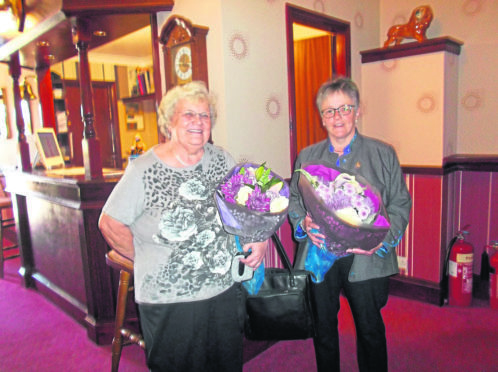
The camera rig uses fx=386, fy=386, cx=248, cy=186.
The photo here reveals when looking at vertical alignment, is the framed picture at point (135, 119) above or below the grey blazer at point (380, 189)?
above

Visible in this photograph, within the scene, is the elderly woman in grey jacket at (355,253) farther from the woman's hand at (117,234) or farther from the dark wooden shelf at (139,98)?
the dark wooden shelf at (139,98)

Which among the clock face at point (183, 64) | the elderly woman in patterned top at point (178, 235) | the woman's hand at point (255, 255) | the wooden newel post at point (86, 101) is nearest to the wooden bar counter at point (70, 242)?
the wooden newel post at point (86, 101)

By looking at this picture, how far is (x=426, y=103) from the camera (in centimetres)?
279

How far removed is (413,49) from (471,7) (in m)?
0.53

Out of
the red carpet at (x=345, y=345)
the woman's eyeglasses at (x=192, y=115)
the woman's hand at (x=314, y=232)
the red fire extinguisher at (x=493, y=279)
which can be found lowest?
the red carpet at (x=345, y=345)

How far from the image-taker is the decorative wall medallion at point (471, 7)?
9.05 ft

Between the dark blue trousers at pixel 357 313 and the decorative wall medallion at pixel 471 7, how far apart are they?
229 cm

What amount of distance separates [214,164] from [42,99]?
3499mm

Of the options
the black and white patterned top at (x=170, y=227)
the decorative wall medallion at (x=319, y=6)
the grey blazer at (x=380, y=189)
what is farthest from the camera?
the decorative wall medallion at (x=319, y=6)

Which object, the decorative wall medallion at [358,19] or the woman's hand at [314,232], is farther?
the decorative wall medallion at [358,19]

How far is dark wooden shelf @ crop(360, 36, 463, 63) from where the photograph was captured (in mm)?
2648

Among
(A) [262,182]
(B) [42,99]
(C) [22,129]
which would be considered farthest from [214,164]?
(B) [42,99]

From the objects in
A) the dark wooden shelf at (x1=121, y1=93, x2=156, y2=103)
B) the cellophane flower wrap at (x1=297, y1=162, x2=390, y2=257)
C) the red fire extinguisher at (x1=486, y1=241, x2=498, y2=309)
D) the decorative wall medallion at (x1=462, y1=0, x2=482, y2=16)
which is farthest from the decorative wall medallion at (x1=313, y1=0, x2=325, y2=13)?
the dark wooden shelf at (x1=121, y1=93, x2=156, y2=103)

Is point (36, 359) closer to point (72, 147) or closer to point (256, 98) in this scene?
point (256, 98)
